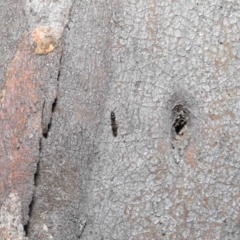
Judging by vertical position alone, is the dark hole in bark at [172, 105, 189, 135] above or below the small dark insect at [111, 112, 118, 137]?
above

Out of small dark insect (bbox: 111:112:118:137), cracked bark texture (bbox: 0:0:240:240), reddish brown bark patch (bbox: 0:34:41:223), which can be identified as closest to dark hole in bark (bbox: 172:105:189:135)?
cracked bark texture (bbox: 0:0:240:240)

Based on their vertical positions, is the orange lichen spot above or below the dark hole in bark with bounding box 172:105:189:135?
above

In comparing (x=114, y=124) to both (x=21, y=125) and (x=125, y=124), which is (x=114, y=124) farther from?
(x=21, y=125)

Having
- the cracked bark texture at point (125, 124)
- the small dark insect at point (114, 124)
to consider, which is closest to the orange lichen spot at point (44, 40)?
the cracked bark texture at point (125, 124)

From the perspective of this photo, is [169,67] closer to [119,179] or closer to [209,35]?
[209,35]

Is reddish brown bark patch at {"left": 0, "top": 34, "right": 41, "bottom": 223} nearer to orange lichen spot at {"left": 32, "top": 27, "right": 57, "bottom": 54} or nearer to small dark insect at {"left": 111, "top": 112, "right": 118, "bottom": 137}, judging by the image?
orange lichen spot at {"left": 32, "top": 27, "right": 57, "bottom": 54}

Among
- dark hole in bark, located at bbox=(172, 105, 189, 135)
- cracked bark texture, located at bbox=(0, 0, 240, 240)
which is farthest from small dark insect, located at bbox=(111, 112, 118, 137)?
dark hole in bark, located at bbox=(172, 105, 189, 135)

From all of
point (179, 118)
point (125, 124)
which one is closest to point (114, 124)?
point (125, 124)

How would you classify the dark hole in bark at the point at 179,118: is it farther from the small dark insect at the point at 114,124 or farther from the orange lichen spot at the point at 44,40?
the orange lichen spot at the point at 44,40
